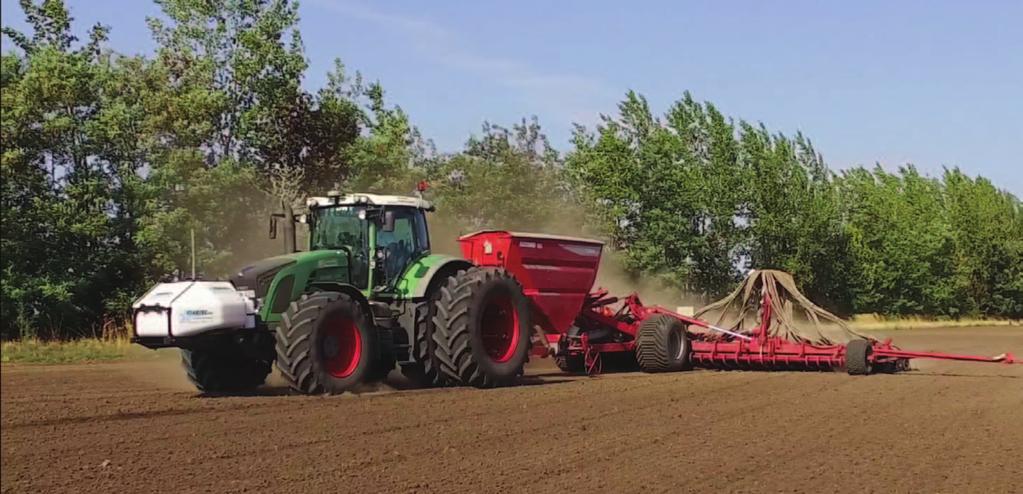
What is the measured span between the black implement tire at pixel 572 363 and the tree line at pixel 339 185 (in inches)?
107

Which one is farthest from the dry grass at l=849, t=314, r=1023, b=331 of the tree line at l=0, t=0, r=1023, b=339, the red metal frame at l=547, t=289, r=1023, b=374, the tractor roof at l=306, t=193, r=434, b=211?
the tractor roof at l=306, t=193, r=434, b=211

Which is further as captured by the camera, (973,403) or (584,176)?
(584,176)

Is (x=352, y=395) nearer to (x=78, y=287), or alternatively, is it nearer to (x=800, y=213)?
(x=78, y=287)

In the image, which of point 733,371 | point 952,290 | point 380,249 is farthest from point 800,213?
point 380,249

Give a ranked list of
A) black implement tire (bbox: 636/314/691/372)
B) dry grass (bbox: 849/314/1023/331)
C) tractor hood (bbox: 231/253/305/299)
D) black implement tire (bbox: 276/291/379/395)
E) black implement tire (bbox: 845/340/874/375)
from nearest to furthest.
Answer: black implement tire (bbox: 276/291/379/395), tractor hood (bbox: 231/253/305/299), black implement tire (bbox: 845/340/874/375), black implement tire (bbox: 636/314/691/372), dry grass (bbox: 849/314/1023/331)

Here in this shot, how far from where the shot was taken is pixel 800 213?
3878 centimetres

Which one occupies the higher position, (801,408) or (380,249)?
(380,249)

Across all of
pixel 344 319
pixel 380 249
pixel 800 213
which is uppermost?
pixel 800 213

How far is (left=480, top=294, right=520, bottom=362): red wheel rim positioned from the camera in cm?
1315

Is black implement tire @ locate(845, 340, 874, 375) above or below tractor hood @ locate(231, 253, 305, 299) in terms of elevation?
below

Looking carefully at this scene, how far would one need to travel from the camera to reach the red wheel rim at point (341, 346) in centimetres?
1124

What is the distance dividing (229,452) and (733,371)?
10023 millimetres

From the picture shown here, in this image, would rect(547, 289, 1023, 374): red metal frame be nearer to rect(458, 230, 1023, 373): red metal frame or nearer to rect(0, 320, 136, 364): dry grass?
rect(458, 230, 1023, 373): red metal frame

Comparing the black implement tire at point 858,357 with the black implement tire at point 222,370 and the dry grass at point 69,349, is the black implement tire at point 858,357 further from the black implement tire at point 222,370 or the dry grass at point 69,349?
the dry grass at point 69,349
